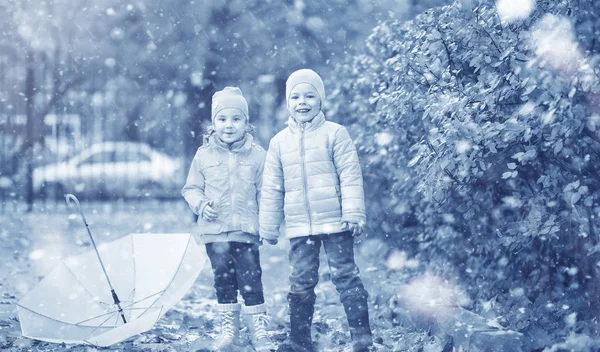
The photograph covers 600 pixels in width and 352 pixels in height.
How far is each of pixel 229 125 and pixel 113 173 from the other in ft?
29.8

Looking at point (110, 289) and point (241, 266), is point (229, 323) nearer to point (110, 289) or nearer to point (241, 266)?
point (241, 266)

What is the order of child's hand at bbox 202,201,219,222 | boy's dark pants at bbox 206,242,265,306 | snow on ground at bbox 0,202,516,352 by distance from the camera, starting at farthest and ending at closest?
snow on ground at bbox 0,202,516,352 < boy's dark pants at bbox 206,242,265,306 < child's hand at bbox 202,201,219,222

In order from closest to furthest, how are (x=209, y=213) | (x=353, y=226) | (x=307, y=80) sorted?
(x=353, y=226) < (x=307, y=80) < (x=209, y=213)

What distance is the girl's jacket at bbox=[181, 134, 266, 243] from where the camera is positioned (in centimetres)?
451

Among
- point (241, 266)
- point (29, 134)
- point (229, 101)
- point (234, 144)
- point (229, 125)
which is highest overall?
point (29, 134)

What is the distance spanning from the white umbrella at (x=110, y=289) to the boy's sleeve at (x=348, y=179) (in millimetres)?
1020

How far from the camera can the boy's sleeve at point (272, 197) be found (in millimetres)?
4348

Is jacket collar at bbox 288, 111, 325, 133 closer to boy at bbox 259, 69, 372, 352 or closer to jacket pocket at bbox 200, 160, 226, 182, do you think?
boy at bbox 259, 69, 372, 352

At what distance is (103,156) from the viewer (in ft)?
42.9

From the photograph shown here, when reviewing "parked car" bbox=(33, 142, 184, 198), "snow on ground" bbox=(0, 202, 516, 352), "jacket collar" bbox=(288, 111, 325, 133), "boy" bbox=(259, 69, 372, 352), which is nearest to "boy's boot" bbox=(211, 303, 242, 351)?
"snow on ground" bbox=(0, 202, 516, 352)

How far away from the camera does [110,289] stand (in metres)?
4.38

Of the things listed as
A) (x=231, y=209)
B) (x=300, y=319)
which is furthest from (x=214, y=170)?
(x=300, y=319)

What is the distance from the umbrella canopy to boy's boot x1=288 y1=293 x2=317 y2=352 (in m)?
0.63

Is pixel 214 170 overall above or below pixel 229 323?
above
